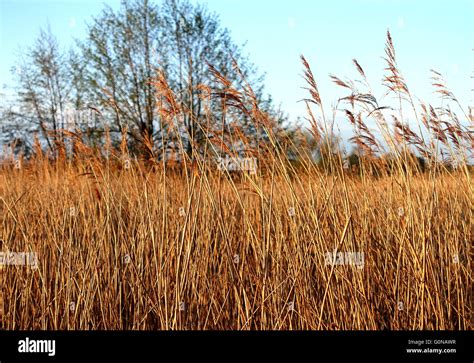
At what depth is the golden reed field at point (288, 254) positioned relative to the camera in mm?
2385

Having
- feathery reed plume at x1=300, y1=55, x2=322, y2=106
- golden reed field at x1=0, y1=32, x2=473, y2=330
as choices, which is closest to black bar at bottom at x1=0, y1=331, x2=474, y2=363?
golden reed field at x1=0, y1=32, x2=473, y2=330

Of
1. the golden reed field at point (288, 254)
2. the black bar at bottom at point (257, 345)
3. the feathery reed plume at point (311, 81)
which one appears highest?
the feathery reed plume at point (311, 81)

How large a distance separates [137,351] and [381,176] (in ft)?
5.71

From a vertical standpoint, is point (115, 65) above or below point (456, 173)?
above

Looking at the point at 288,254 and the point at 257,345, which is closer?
the point at 257,345

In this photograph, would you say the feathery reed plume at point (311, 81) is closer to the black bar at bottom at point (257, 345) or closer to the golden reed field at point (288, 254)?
the golden reed field at point (288, 254)

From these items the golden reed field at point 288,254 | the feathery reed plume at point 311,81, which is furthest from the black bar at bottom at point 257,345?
the feathery reed plume at point 311,81

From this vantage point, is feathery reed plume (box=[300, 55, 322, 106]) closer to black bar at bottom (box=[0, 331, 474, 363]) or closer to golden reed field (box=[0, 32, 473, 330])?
golden reed field (box=[0, 32, 473, 330])

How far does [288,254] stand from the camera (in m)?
2.40

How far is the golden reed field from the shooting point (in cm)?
238

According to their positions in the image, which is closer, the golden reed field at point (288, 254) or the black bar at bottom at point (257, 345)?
the black bar at bottom at point (257, 345)

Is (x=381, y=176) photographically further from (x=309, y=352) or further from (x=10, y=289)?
(x=10, y=289)

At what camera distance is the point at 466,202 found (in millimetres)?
2709

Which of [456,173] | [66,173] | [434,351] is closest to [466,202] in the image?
[456,173]
